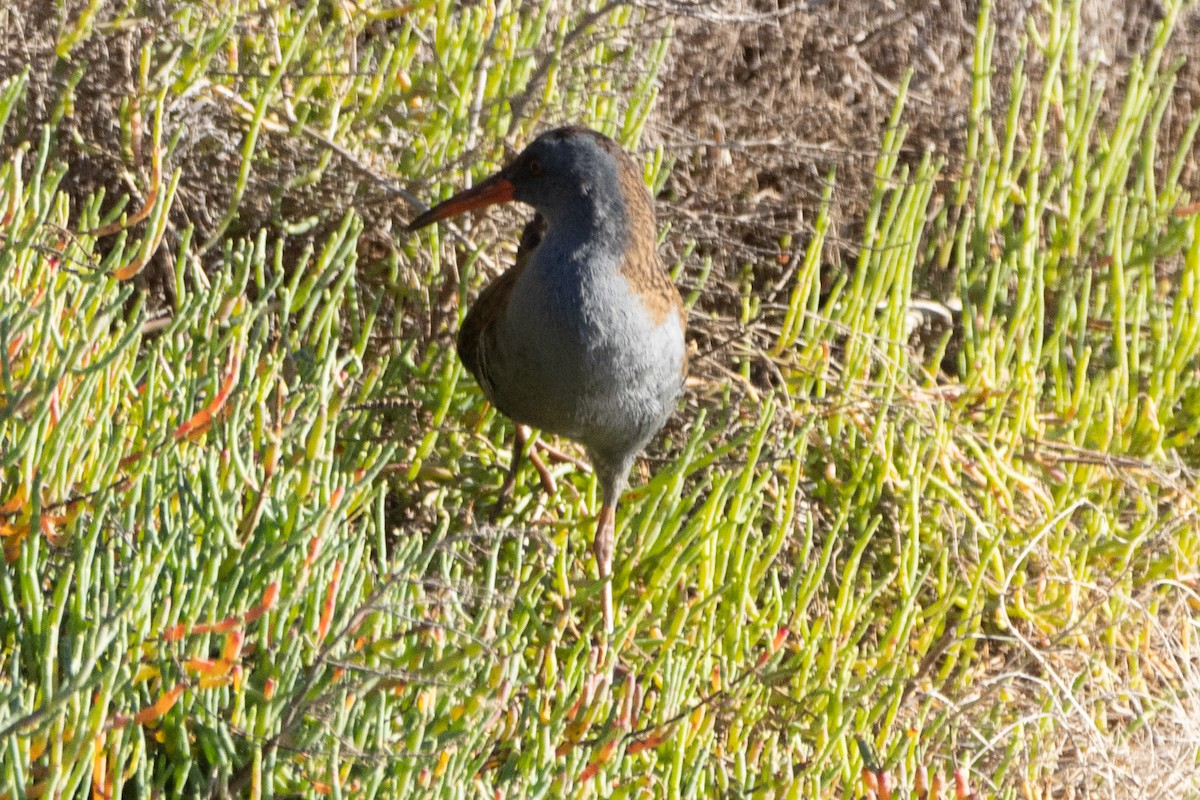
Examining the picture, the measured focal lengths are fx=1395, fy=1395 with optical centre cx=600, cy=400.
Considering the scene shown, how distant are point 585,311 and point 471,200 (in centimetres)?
50

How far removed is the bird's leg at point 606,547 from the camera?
10.5ft

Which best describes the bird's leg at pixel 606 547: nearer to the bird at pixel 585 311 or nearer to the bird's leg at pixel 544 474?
the bird at pixel 585 311

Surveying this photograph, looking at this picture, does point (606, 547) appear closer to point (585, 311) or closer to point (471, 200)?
point (585, 311)

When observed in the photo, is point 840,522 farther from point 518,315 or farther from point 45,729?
point 45,729

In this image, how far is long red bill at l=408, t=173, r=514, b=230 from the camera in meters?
3.34

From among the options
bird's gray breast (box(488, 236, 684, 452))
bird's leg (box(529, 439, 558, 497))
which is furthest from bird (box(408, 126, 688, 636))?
bird's leg (box(529, 439, 558, 497))

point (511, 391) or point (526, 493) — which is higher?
point (511, 391)

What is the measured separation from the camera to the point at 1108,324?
4.63m

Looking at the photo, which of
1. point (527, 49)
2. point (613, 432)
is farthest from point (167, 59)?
point (613, 432)

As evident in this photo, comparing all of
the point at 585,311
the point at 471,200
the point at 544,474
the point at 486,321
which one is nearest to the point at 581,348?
the point at 585,311

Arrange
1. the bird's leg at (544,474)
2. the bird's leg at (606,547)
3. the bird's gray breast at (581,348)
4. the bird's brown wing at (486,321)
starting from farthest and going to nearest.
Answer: the bird's leg at (544,474) < the bird's brown wing at (486,321) < the bird's leg at (606,547) < the bird's gray breast at (581,348)

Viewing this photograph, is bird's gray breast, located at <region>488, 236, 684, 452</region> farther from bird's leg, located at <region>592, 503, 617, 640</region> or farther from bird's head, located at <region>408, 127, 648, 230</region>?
bird's leg, located at <region>592, 503, 617, 640</region>

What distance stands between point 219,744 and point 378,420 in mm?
1579

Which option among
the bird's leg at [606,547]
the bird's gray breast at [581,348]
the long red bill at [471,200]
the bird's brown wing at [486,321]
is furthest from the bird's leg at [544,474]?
the long red bill at [471,200]
